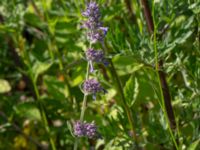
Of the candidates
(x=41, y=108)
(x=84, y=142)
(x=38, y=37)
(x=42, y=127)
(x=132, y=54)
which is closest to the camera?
(x=132, y=54)

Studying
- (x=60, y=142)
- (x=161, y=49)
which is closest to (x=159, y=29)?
(x=161, y=49)

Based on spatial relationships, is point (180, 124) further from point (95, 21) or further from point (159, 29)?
point (95, 21)

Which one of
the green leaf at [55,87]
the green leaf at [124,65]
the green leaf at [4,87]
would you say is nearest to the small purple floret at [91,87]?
the green leaf at [124,65]

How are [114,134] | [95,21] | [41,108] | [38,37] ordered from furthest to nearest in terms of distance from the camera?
[38,37] → [41,108] → [114,134] → [95,21]

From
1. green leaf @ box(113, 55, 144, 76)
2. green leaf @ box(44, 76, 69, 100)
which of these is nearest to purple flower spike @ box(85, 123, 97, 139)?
green leaf @ box(113, 55, 144, 76)

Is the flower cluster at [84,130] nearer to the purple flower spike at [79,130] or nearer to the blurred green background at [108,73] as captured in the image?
the purple flower spike at [79,130]

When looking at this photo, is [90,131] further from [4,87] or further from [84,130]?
[4,87]

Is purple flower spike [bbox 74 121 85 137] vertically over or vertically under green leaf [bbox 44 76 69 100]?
over

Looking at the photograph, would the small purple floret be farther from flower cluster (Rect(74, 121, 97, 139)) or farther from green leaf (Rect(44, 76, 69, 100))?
green leaf (Rect(44, 76, 69, 100))
